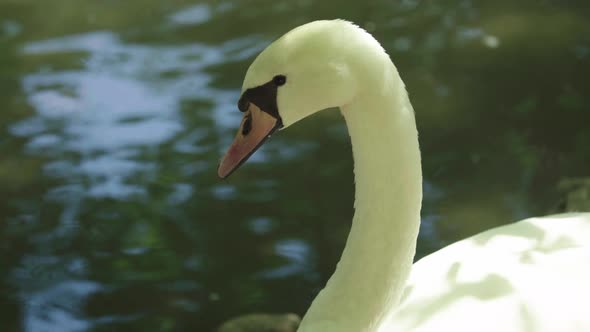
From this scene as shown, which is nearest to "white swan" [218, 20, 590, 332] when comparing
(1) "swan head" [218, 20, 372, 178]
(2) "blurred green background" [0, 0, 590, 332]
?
(1) "swan head" [218, 20, 372, 178]

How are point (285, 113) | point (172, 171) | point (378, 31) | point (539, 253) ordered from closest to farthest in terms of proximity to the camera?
1. point (285, 113)
2. point (539, 253)
3. point (172, 171)
4. point (378, 31)

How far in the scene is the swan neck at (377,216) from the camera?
7.50ft

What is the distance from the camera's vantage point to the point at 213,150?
509 centimetres

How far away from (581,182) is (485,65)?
82.5 inches

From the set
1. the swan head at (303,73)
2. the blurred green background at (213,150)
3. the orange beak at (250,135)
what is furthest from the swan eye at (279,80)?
the blurred green background at (213,150)

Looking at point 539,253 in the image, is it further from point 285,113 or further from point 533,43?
point 533,43

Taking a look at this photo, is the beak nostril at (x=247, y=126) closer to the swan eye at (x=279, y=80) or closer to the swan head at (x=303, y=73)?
the swan head at (x=303, y=73)

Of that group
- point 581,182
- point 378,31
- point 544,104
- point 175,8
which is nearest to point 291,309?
point 581,182

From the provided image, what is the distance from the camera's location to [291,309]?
3896 mm

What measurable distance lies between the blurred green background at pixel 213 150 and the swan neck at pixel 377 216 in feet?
4.74

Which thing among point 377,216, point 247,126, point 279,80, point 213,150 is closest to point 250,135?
point 247,126

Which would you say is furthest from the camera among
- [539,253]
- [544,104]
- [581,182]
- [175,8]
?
[175,8]

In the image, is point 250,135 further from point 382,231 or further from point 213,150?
point 213,150

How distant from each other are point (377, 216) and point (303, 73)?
40cm
